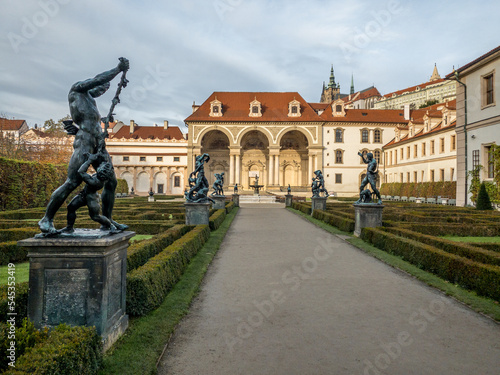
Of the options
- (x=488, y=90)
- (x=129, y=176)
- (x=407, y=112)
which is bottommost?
(x=129, y=176)

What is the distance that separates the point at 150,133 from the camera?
63125 millimetres

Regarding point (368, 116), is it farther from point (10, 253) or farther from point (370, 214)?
point (10, 253)

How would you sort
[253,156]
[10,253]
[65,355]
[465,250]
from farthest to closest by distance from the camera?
[253,156], [10,253], [465,250], [65,355]

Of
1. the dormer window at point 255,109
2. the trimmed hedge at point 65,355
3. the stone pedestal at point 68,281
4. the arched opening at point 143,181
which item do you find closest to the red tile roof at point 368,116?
the dormer window at point 255,109

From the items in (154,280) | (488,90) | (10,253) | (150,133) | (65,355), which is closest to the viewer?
(65,355)

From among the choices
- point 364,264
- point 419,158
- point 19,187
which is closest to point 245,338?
point 364,264

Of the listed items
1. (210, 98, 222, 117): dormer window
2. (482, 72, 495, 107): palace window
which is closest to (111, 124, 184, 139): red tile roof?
(210, 98, 222, 117): dormer window

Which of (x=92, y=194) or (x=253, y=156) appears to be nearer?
(x=92, y=194)

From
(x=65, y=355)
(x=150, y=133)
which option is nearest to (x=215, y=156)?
(x=150, y=133)

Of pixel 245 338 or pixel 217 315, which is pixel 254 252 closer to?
pixel 217 315

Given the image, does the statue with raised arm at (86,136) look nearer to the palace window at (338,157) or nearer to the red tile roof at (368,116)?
the palace window at (338,157)

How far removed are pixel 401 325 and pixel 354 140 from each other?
48734mm

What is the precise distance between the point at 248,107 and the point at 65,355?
5026cm

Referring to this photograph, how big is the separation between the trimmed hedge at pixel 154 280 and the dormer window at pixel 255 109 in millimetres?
43905
